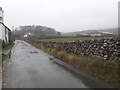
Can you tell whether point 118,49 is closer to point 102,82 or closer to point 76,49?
point 102,82

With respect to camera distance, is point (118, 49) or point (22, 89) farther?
point (118, 49)

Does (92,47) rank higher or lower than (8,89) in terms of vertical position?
higher

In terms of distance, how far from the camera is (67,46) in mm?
24422

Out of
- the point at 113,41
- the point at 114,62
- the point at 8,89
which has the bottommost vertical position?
the point at 8,89

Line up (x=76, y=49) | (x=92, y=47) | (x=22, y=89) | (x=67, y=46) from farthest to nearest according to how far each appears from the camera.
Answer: (x=67, y=46)
(x=76, y=49)
(x=92, y=47)
(x=22, y=89)

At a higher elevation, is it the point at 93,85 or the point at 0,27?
the point at 0,27

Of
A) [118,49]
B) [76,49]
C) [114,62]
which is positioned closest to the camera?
[114,62]

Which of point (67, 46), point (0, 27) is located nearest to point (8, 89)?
point (67, 46)

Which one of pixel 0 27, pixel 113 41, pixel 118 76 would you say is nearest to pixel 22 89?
pixel 118 76

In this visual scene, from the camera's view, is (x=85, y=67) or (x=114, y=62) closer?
(x=114, y=62)

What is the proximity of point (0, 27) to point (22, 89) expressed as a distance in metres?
48.9

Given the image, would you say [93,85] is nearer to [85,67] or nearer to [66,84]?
[66,84]

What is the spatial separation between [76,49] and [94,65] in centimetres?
745

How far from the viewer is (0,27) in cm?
5600
